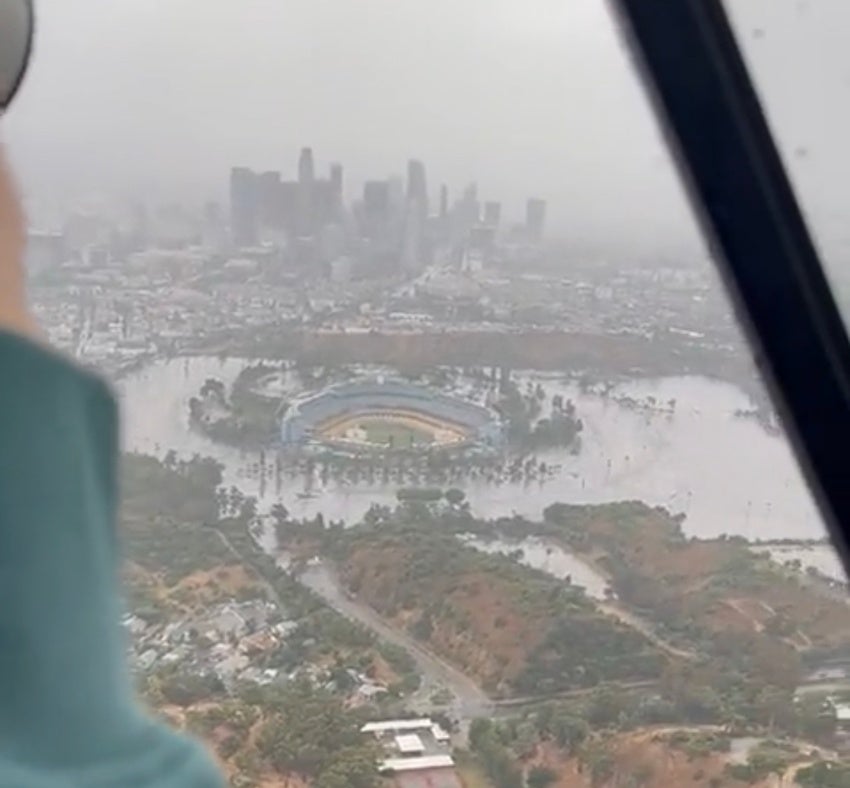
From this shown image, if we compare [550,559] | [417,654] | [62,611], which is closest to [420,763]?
[417,654]

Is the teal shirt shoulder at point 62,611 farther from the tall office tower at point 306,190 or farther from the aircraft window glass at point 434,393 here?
the tall office tower at point 306,190

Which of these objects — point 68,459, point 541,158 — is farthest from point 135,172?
point 68,459

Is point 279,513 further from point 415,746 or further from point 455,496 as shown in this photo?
point 415,746

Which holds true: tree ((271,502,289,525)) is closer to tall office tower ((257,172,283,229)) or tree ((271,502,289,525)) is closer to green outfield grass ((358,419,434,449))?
green outfield grass ((358,419,434,449))

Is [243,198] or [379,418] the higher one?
[243,198]

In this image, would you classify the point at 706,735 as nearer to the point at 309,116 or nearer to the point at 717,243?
the point at 717,243

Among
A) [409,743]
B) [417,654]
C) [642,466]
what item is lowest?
[409,743]

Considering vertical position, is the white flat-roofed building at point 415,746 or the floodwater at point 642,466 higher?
the floodwater at point 642,466

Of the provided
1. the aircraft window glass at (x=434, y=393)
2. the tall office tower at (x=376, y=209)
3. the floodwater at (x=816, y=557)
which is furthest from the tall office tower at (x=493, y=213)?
the floodwater at (x=816, y=557)
